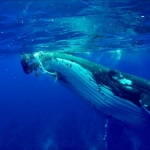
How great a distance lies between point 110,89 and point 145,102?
2.68 ft

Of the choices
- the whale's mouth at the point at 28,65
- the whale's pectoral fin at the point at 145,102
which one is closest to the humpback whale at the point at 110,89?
the whale's pectoral fin at the point at 145,102

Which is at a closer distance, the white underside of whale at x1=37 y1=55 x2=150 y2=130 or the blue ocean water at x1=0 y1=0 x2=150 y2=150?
the white underside of whale at x1=37 y1=55 x2=150 y2=130

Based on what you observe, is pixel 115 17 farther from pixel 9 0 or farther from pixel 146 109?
pixel 146 109

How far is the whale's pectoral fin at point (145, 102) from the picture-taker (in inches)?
162

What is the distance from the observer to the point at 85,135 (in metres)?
19.4

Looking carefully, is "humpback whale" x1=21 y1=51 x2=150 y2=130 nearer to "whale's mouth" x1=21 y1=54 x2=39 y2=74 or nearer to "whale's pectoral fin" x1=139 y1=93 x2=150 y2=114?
"whale's pectoral fin" x1=139 y1=93 x2=150 y2=114

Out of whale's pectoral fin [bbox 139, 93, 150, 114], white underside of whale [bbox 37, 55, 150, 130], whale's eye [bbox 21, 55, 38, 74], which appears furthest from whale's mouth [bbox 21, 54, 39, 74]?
whale's pectoral fin [bbox 139, 93, 150, 114]

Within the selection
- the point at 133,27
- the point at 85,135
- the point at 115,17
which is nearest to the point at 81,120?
the point at 85,135

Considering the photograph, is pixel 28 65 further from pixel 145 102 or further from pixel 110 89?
pixel 145 102

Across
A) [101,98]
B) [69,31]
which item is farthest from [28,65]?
[69,31]

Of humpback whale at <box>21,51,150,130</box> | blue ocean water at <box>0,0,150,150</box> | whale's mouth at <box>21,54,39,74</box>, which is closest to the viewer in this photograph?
humpback whale at <box>21,51,150,130</box>

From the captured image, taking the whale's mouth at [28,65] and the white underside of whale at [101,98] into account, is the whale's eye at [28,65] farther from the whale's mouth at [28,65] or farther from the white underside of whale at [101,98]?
the white underside of whale at [101,98]

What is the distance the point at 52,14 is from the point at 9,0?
3.37m

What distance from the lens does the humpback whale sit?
4457 mm
